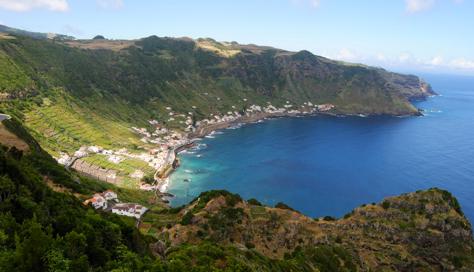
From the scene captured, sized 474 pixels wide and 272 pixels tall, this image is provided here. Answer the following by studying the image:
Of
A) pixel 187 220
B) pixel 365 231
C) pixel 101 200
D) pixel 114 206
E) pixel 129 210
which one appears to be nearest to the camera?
pixel 187 220

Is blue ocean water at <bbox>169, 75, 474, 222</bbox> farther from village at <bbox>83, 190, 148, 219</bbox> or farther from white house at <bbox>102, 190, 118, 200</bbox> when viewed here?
village at <bbox>83, 190, 148, 219</bbox>

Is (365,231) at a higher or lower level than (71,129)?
higher

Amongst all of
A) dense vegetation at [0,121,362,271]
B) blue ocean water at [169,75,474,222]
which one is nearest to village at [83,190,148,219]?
blue ocean water at [169,75,474,222]

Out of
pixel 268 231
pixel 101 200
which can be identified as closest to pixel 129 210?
pixel 101 200

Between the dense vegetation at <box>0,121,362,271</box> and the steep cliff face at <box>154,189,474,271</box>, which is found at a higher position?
the dense vegetation at <box>0,121,362,271</box>

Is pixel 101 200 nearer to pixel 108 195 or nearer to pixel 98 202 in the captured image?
pixel 98 202

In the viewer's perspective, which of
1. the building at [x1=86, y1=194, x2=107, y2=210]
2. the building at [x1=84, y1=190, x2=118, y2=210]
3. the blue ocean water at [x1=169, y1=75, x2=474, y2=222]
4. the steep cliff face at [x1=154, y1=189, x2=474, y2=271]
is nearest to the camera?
the steep cliff face at [x1=154, y1=189, x2=474, y2=271]
